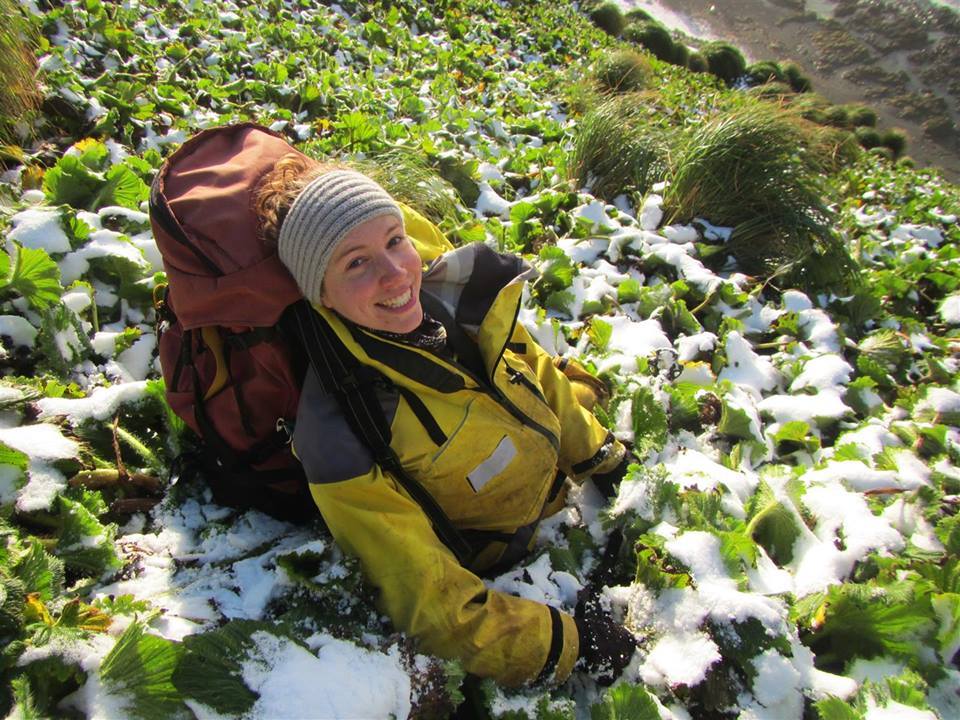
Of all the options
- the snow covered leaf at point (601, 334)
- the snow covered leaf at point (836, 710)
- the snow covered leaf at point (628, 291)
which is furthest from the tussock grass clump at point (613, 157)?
the snow covered leaf at point (836, 710)

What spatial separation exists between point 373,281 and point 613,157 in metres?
3.38

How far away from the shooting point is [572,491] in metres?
2.22

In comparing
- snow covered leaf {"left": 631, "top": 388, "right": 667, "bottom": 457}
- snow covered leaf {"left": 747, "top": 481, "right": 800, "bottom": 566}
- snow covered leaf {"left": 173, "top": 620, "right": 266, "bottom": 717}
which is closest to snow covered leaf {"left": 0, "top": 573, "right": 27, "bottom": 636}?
snow covered leaf {"left": 173, "top": 620, "right": 266, "bottom": 717}

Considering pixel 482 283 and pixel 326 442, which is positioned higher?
pixel 482 283

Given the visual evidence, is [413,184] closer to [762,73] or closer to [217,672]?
[217,672]

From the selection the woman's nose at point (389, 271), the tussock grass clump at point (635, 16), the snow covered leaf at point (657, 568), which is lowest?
the snow covered leaf at point (657, 568)

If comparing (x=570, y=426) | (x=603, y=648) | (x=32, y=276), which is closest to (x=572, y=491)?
(x=570, y=426)

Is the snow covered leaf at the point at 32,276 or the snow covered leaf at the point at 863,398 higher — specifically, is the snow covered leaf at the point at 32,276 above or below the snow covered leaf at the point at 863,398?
below

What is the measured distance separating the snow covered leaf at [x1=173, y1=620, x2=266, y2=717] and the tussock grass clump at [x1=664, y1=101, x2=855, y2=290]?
364cm

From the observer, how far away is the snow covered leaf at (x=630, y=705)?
137 cm

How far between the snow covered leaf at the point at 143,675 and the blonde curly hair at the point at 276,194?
92cm

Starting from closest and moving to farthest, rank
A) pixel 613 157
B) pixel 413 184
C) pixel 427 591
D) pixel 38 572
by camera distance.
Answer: pixel 38 572 < pixel 427 591 < pixel 413 184 < pixel 613 157

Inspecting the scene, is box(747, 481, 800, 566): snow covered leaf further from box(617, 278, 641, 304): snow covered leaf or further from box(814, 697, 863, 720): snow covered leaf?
box(617, 278, 641, 304): snow covered leaf

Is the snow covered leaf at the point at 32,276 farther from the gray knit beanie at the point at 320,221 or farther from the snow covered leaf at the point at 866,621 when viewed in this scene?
the snow covered leaf at the point at 866,621
